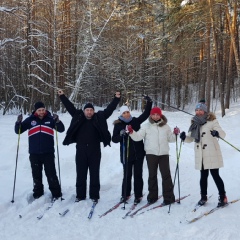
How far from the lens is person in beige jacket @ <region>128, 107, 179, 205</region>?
580 centimetres

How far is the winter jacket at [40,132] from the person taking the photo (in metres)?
6.00

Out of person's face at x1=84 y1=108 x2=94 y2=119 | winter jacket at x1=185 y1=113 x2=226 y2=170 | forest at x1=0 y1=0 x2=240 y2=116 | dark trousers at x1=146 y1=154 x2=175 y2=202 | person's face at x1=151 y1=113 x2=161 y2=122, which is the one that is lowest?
dark trousers at x1=146 y1=154 x2=175 y2=202

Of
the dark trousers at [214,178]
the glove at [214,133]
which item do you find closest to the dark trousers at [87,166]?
the dark trousers at [214,178]

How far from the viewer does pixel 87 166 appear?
6.07m

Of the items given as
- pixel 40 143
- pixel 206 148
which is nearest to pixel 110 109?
pixel 40 143

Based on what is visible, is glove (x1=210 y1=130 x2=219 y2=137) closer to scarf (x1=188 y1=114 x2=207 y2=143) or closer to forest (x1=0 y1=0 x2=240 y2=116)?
scarf (x1=188 y1=114 x2=207 y2=143)

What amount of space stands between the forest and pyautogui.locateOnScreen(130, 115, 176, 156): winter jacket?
492 inches

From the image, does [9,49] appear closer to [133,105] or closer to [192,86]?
[133,105]

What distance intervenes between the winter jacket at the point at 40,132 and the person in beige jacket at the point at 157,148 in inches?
64.0

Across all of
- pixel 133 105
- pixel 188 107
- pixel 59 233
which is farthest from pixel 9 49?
pixel 59 233

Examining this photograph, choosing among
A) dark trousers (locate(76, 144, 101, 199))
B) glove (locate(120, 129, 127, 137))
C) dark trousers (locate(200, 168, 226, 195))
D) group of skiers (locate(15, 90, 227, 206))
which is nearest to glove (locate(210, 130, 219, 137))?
group of skiers (locate(15, 90, 227, 206))

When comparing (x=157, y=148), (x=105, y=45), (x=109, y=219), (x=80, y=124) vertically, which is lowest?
(x=109, y=219)

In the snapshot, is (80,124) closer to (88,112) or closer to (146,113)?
(88,112)

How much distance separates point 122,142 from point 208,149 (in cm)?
167
